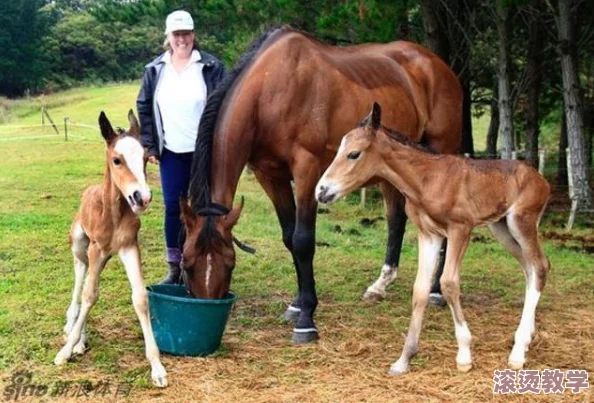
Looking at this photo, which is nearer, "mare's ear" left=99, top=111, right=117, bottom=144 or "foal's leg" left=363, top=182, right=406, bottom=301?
"mare's ear" left=99, top=111, right=117, bottom=144

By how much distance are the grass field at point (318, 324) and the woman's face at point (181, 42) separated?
6.48 feet

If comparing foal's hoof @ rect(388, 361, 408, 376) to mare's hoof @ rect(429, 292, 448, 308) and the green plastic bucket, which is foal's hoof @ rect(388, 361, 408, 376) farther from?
mare's hoof @ rect(429, 292, 448, 308)

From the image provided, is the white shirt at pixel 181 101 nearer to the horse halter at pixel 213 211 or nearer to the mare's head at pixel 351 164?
the horse halter at pixel 213 211

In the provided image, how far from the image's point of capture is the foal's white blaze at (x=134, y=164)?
3666 millimetres

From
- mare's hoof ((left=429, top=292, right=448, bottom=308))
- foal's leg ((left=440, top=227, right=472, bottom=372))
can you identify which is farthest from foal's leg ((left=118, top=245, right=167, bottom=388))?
mare's hoof ((left=429, top=292, right=448, bottom=308))

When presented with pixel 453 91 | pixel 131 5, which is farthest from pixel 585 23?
pixel 131 5

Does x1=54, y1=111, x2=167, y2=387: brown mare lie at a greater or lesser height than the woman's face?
lesser

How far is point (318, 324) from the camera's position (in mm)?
5090

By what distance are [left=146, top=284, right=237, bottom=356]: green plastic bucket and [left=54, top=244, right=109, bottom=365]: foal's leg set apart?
0.34 m

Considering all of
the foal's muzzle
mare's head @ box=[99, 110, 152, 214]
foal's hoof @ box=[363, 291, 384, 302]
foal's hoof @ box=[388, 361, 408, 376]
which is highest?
mare's head @ box=[99, 110, 152, 214]

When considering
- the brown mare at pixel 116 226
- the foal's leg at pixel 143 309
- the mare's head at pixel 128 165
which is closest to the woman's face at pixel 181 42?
the brown mare at pixel 116 226

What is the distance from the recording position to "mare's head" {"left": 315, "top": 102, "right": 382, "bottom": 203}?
3.99 m

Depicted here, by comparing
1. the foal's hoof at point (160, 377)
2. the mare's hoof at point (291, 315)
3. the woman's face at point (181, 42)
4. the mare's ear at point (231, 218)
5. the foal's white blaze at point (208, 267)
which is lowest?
the mare's hoof at point (291, 315)

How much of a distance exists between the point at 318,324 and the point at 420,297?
1.15 m
